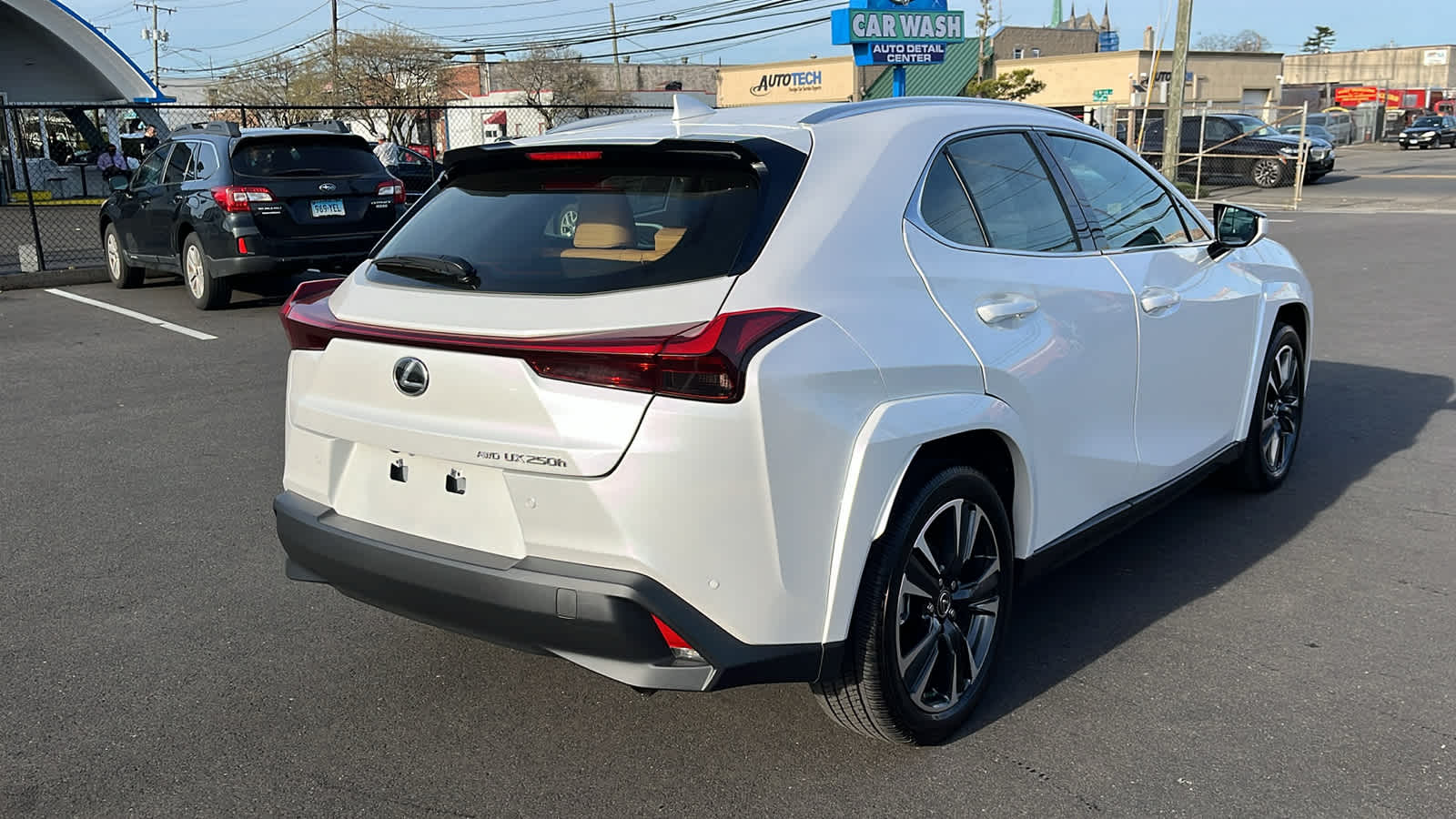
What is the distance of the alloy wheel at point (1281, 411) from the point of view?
17.8 feet

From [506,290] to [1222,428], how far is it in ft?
10.4

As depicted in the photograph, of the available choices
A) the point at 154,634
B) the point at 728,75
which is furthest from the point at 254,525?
the point at 728,75

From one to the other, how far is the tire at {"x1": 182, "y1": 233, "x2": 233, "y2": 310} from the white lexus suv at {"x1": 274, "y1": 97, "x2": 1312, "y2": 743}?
882 centimetres

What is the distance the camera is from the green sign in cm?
2422

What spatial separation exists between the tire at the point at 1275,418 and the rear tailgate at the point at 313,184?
8.52 meters

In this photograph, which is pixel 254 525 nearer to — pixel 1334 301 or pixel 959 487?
pixel 959 487

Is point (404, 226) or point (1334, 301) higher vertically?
point (404, 226)

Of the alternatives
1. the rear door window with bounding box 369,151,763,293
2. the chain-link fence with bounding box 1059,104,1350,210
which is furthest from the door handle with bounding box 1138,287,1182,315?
the chain-link fence with bounding box 1059,104,1350,210

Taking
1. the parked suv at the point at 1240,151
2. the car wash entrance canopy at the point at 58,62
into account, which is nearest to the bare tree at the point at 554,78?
the car wash entrance canopy at the point at 58,62

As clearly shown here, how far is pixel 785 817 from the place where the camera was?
117 inches

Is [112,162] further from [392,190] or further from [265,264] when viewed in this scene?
[265,264]

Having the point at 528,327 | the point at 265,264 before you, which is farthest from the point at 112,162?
the point at 528,327

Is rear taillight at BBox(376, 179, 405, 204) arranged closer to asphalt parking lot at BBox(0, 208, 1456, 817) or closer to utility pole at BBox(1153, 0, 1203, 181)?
asphalt parking lot at BBox(0, 208, 1456, 817)

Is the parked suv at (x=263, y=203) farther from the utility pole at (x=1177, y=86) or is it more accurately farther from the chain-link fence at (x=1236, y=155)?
the chain-link fence at (x=1236, y=155)
